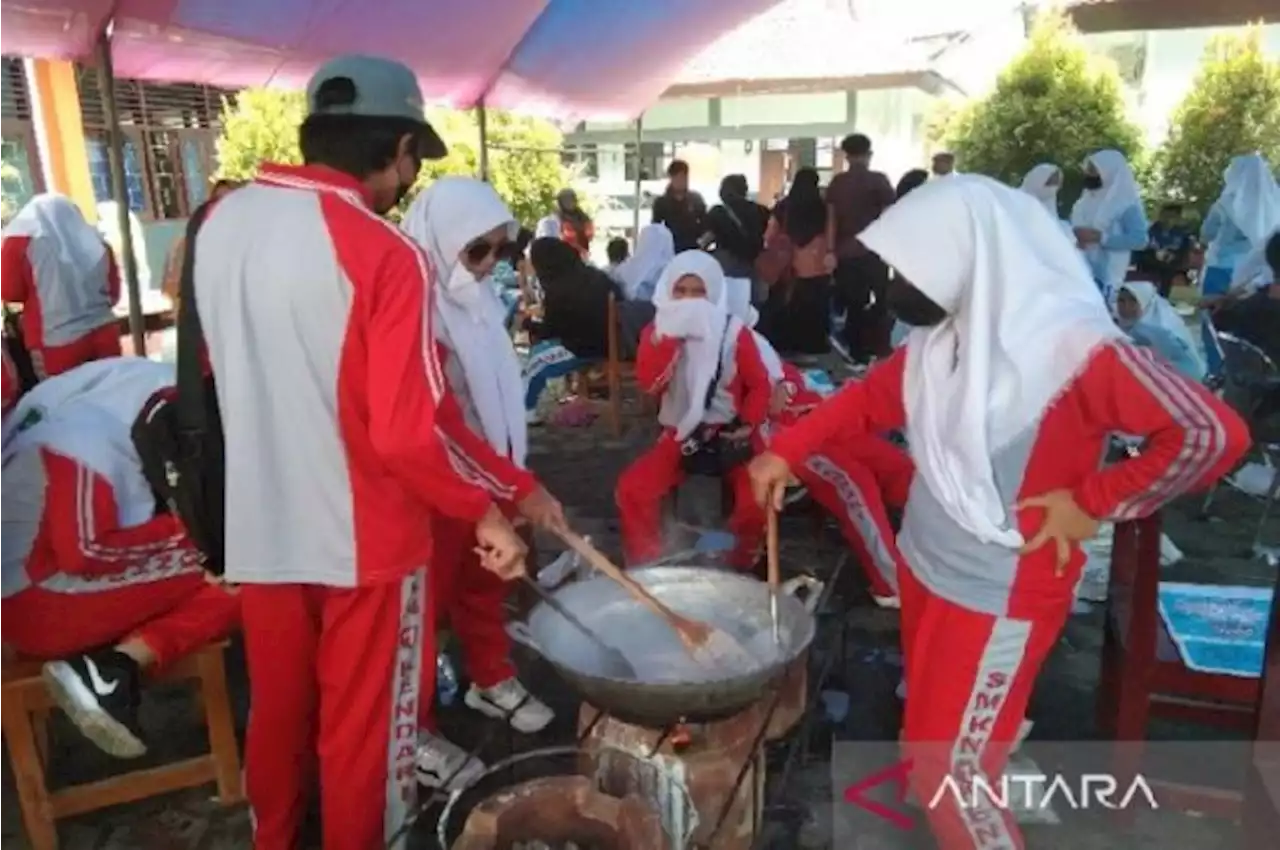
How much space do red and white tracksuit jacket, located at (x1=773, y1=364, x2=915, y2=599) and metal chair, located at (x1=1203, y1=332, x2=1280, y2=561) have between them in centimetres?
170

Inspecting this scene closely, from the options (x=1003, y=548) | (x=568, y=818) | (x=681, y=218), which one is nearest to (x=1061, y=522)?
(x=1003, y=548)

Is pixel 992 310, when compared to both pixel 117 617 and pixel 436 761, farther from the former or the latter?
pixel 117 617

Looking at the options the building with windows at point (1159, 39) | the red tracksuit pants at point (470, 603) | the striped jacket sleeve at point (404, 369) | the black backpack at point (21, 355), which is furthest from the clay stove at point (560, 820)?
the building with windows at point (1159, 39)

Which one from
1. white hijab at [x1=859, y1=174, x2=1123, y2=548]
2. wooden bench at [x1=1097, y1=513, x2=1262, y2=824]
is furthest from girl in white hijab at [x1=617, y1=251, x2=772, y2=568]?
white hijab at [x1=859, y1=174, x2=1123, y2=548]

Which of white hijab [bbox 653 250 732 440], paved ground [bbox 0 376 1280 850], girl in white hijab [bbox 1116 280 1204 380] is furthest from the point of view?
girl in white hijab [bbox 1116 280 1204 380]

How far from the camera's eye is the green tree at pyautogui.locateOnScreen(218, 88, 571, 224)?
10.8 meters

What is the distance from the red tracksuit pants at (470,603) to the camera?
108 inches

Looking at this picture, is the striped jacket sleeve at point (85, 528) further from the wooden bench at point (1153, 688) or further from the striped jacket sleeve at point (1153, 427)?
the wooden bench at point (1153, 688)

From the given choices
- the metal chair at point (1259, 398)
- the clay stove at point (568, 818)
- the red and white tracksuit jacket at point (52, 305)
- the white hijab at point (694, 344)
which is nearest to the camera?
the clay stove at point (568, 818)

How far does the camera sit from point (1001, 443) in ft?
6.02

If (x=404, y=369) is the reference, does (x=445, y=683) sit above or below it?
below

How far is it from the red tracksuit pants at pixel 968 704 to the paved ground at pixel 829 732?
37 cm

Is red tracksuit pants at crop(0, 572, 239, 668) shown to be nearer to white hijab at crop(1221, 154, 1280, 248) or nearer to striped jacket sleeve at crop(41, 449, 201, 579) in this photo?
striped jacket sleeve at crop(41, 449, 201, 579)

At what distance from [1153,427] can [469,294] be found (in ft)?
5.70
